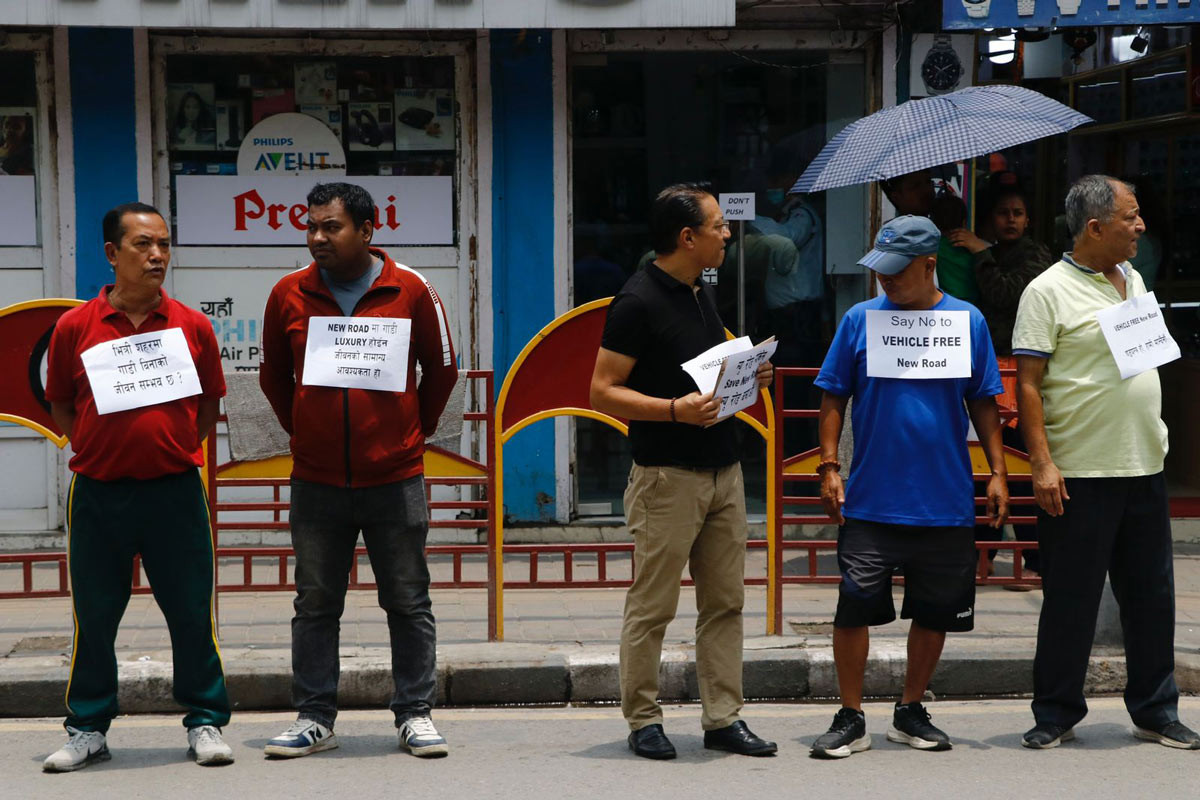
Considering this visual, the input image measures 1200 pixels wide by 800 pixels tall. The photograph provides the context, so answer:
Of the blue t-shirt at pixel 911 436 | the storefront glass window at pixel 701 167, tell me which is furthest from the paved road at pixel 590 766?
the storefront glass window at pixel 701 167

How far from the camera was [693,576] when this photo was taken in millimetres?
5316

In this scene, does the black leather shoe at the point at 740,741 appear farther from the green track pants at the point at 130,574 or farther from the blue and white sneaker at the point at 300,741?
the green track pants at the point at 130,574

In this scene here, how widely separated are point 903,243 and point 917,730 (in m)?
1.72

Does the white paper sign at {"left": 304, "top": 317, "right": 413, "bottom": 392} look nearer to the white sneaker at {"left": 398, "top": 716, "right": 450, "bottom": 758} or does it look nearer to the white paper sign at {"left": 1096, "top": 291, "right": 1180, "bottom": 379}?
the white sneaker at {"left": 398, "top": 716, "right": 450, "bottom": 758}

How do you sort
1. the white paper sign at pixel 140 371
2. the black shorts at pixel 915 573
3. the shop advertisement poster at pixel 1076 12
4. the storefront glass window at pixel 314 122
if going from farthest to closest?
the storefront glass window at pixel 314 122 → the shop advertisement poster at pixel 1076 12 → the black shorts at pixel 915 573 → the white paper sign at pixel 140 371

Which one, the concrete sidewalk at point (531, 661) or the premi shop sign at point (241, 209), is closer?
the concrete sidewalk at point (531, 661)

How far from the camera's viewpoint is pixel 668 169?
8828 millimetres

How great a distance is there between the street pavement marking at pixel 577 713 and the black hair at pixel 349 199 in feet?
6.63

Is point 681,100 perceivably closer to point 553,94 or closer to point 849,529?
point 553,94

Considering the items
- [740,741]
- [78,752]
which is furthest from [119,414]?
[740,741]

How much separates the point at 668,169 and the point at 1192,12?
292 cm

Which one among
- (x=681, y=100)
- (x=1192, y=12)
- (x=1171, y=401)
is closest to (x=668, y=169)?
(x=681, y=100)

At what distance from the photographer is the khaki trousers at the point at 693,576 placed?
5.11 metres

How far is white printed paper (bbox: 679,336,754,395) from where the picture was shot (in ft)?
16.3
